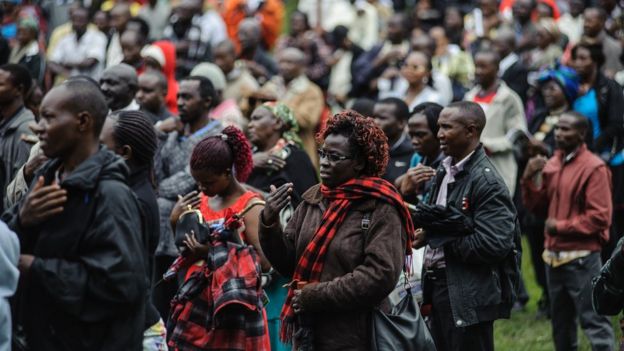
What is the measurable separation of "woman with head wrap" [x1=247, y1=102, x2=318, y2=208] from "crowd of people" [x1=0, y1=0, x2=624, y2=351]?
0.06 ft

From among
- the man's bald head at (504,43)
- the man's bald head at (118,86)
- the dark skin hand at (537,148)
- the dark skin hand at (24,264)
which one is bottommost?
the dark skin hand at (24,264)

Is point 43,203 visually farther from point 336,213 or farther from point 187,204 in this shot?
point 187,204

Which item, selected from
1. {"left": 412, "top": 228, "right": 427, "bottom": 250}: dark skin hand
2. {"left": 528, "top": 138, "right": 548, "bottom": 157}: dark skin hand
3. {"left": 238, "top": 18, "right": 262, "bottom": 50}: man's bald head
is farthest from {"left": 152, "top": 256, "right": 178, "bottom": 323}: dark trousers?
{"left": 238, "top": 18, "right": 262, "bottom": 50}: man's bald head

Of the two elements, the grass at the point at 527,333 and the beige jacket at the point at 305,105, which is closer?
the grass at the point at 527,333

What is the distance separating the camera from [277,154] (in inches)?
335

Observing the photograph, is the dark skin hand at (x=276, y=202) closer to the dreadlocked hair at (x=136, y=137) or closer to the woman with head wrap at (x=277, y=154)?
the dreadlocked hair at (x=136, y=137)

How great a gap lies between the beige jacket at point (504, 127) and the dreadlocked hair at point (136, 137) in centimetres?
502

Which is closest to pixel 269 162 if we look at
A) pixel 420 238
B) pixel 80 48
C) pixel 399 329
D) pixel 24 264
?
pixel 420 238

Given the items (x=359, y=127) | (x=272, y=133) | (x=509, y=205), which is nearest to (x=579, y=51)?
(x=272, y=133)

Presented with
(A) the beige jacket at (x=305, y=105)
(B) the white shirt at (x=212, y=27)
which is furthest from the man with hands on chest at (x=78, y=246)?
(B) the white shirt at (x=212, y=27)

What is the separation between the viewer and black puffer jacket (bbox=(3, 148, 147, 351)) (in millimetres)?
4484

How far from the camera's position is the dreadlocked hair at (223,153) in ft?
21.3

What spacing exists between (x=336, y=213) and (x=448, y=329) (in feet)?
5.11

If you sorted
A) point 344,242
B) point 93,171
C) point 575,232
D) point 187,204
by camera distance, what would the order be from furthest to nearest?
point 575,232, point 187,204, point 344,242, point 93,171
